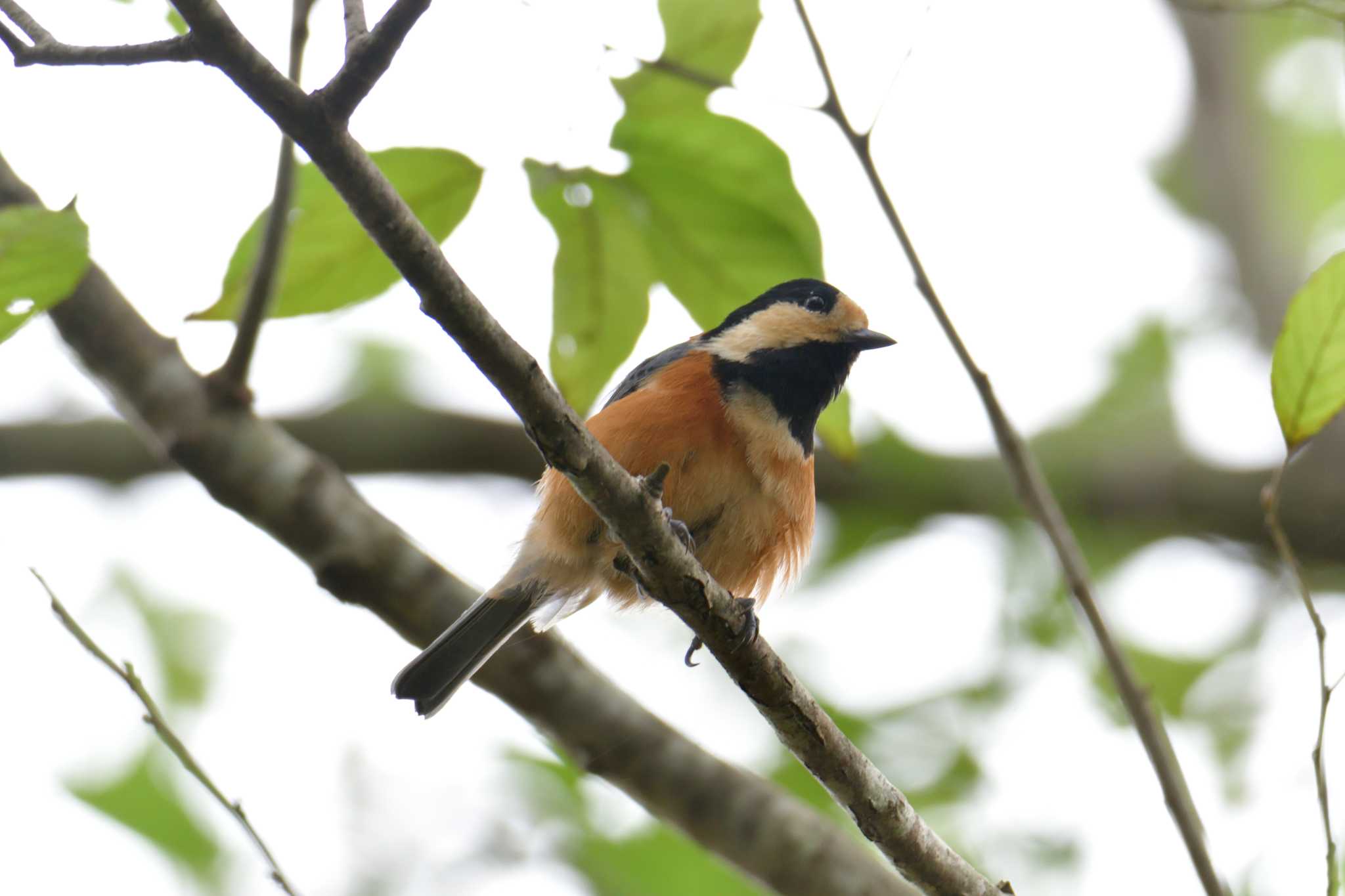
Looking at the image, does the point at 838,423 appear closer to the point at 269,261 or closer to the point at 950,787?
the point at 269,261

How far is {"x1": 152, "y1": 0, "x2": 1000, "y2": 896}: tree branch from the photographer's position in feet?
6.87

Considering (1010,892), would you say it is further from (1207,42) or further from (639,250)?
(1207,42)

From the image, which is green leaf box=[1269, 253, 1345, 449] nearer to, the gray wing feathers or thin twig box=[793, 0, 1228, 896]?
thin twig box=[793, 0, 1228, 896]

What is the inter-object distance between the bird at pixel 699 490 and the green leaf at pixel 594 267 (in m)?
1.07

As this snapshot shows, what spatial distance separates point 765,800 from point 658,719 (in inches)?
14.6

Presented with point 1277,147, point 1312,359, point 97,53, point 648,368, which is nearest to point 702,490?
point 648,368

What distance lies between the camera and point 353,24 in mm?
2193

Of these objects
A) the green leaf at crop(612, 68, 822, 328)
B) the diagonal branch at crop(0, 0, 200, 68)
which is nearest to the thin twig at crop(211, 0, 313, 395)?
the diagonal branch at crop(0, 0, 200, 68)

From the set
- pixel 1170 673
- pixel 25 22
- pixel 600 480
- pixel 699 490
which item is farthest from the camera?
pixel 1170 673

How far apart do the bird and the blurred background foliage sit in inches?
14.0

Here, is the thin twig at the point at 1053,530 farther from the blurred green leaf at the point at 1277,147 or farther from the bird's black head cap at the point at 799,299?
the blurred green leaf at the point at 1277,147

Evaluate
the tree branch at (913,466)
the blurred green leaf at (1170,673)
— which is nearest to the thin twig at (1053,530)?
the tree branch at (913,466)

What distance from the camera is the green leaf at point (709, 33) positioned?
297 centimetres

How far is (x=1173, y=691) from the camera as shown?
6461 millimetres
